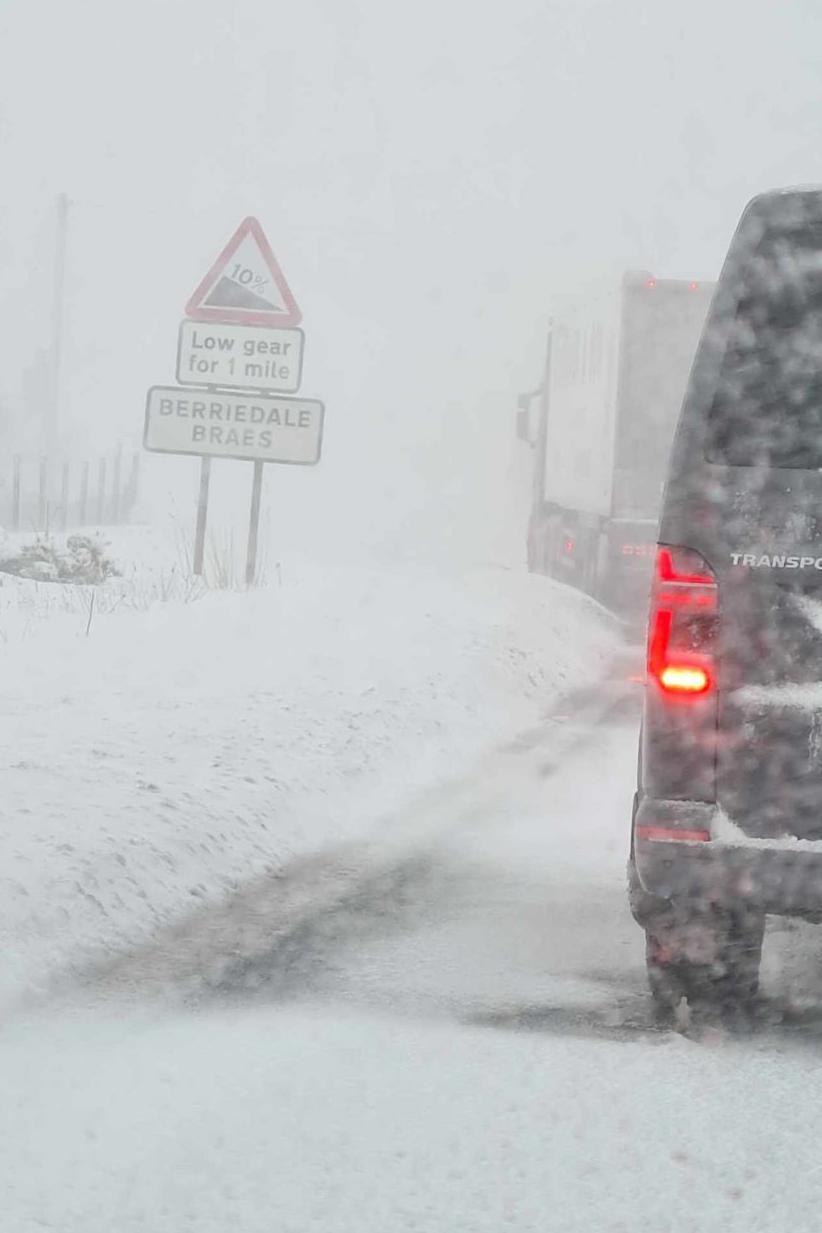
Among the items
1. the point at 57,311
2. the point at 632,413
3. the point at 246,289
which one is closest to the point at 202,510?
the point at 246,289

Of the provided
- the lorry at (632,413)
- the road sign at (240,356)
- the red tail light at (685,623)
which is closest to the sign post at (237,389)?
the road sign at (240,356)

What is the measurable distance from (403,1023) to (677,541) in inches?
55.8

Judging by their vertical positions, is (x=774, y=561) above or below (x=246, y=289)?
below

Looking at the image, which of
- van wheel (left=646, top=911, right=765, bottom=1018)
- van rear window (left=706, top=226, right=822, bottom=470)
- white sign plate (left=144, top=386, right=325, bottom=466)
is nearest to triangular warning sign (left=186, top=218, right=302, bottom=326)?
white sign plate (left=144, top=386, right=325, bottom=466)

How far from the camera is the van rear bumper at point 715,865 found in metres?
4.33

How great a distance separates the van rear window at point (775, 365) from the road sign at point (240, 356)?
9.80m

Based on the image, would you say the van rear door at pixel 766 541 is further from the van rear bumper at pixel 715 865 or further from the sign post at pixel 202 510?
the sign post at pixel 202 510

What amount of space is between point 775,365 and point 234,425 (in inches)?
404

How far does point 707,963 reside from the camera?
4.67m

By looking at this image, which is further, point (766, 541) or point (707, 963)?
point (707, 963)

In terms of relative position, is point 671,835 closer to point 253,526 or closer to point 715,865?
point 715,865

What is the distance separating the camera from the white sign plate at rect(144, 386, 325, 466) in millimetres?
14234

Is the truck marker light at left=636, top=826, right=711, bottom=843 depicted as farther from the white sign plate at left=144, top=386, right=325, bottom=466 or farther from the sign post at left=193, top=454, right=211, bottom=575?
the sign post at left=193, top=454, right=211, bottom=575

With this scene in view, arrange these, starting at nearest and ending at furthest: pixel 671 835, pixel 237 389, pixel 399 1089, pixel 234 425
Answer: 1. pixel 399 1089
2. pixel 671 835
3. pixel 234 425
4. pixel 237 389
